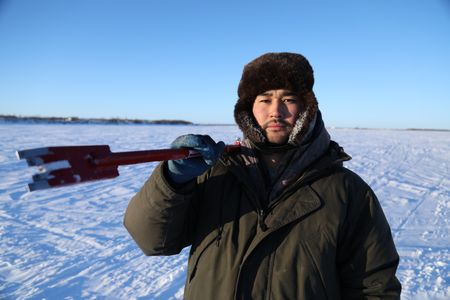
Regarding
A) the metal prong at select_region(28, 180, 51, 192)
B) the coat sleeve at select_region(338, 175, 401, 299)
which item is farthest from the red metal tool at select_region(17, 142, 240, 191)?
the coat sleeve at select_region(338, 175, 401, 299)

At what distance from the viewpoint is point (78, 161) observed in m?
1.12

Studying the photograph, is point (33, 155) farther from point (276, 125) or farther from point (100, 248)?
point (100, 248)

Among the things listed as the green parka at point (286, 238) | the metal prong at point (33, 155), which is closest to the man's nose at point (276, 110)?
the green parka at point (286, 238)

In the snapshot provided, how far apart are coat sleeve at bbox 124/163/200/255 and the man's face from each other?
1.55 ft

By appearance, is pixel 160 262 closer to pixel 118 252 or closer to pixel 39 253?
pixel 118 252

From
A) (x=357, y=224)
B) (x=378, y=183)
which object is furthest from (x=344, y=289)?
(x=378, y=183)

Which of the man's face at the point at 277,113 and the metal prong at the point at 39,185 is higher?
the man's face at the point at 277,113

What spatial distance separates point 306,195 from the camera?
1303mm

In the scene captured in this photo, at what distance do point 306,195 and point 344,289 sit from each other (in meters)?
0.44

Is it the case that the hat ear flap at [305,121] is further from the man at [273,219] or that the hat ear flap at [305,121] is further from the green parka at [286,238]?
the green parka at [286,238]

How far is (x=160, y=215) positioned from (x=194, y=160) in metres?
0.27

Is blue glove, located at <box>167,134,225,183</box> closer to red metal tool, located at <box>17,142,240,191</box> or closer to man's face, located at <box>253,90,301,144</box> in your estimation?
red metal tool, located at <box>17,142,240,191</box>

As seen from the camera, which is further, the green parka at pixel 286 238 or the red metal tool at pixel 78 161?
the green parka at pixel 286 238

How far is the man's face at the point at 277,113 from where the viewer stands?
145 centimetres
